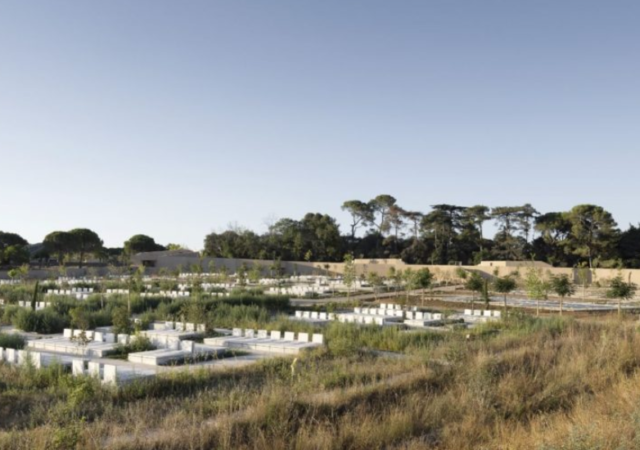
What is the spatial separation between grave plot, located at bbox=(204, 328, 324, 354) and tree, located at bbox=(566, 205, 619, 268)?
41.4 m

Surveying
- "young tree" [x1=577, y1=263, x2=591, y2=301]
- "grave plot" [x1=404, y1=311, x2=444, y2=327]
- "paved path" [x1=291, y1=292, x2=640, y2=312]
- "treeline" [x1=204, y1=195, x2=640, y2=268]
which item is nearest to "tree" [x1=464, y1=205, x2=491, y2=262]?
"treeline" [x1=204, y1=195, x2=640, y2=268]

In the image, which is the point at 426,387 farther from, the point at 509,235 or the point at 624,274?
the point at 509,235

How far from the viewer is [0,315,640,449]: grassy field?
5.89 m

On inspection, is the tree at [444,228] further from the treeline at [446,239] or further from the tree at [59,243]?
the tree at [59,243]

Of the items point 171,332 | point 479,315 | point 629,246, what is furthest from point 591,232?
A: point 171,332

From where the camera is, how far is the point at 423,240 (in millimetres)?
60406

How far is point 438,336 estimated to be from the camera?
551 inches

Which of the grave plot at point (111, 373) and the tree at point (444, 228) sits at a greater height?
the tree at point (444, 228)

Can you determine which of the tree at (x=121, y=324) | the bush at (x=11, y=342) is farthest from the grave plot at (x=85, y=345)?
the tree at (x=121, y=324)

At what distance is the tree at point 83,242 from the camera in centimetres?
6309

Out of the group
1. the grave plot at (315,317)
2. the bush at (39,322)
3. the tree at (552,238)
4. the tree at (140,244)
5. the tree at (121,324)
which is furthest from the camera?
the tree at (140,244)

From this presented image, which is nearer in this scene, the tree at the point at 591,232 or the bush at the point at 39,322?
the bush at the point at 39,322

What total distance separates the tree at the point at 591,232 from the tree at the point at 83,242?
46.2 metres

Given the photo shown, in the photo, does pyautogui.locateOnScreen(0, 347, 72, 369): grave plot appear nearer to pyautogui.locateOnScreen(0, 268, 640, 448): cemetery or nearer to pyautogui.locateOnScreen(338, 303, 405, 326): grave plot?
pyautogui.locateOnScreen(0, 268, 640, 448): cemetery
